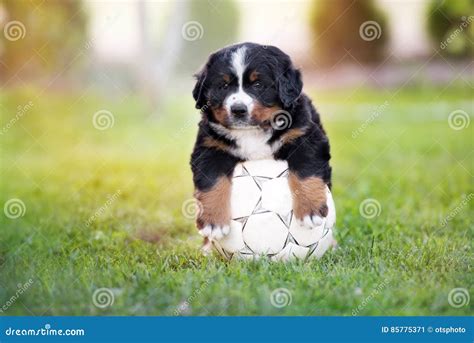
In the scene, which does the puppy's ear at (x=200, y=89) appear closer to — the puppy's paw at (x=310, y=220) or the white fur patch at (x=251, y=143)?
the white fur patch at (x=251, y=143)

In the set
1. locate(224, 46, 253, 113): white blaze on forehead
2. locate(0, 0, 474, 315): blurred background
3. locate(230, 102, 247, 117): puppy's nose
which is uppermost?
locate(224, 46, 253, 113): white blaze on forehead

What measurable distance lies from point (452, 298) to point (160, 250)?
6.93 ft

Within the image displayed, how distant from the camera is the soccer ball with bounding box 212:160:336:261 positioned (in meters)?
4.06

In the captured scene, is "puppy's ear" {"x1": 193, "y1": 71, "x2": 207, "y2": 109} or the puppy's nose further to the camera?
"puppy's ear" {"x1": 193, "y1": 71, "x2": 207, "y2": 109}

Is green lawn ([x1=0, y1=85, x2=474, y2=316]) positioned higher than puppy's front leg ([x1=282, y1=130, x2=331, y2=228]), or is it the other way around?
puppy's front leg ([x1=282, y1=130, x2=331, y2=228])

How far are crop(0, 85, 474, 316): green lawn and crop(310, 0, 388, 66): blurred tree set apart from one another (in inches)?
398

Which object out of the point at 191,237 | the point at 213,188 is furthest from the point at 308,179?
the point at 191,237

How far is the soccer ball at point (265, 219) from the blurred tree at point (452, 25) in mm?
13065

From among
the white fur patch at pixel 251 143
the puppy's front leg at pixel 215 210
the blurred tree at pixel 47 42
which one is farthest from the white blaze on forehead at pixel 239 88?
the blurred tree at pixel 47 42

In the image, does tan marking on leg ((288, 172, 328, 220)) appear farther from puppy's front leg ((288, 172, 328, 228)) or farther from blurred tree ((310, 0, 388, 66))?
blurred tree ((310, 0, 388, 66))

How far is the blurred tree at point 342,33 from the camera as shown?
21.2 m

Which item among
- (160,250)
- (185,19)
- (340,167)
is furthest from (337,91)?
(160,250)

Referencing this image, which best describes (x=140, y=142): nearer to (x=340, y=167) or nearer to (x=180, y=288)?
(x=340, y=167)

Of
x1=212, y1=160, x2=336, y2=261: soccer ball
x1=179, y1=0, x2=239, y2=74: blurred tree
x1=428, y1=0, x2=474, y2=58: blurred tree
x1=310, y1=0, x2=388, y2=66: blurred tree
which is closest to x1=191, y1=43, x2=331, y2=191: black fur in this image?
x1=212, y1=160, x2=336, y2=261: soccer ball
